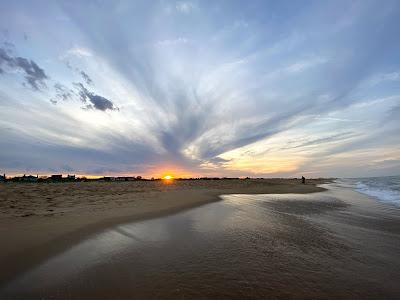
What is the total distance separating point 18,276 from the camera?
5.03m

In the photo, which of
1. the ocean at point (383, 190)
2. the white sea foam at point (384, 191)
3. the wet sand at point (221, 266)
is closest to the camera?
the wet sand at point (221, 266)

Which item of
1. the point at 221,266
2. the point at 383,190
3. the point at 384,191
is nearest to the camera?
the point at 221,266

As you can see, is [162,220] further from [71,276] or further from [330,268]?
[330,268]

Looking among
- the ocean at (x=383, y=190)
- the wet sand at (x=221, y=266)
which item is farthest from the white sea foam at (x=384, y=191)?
the wet sand at (x=221, y=266)

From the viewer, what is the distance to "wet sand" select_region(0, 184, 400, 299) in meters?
4.41

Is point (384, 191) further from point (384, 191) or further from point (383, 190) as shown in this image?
point (383, 190)

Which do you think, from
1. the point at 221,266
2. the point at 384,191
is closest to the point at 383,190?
the point at 384,191

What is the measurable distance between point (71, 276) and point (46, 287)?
52cm

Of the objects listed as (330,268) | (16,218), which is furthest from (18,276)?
(330,268)

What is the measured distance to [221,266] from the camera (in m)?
5.58

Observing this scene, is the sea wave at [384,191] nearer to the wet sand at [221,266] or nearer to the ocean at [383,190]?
the ocean at [383,190]

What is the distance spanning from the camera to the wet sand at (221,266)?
4406 millimetres

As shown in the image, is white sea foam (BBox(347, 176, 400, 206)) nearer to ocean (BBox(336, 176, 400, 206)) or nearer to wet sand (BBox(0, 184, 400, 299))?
ocean (BBox(336, 176, 400, 206))

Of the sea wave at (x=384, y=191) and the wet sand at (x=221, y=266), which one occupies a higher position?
the sea wave at (x=384, y=191)
